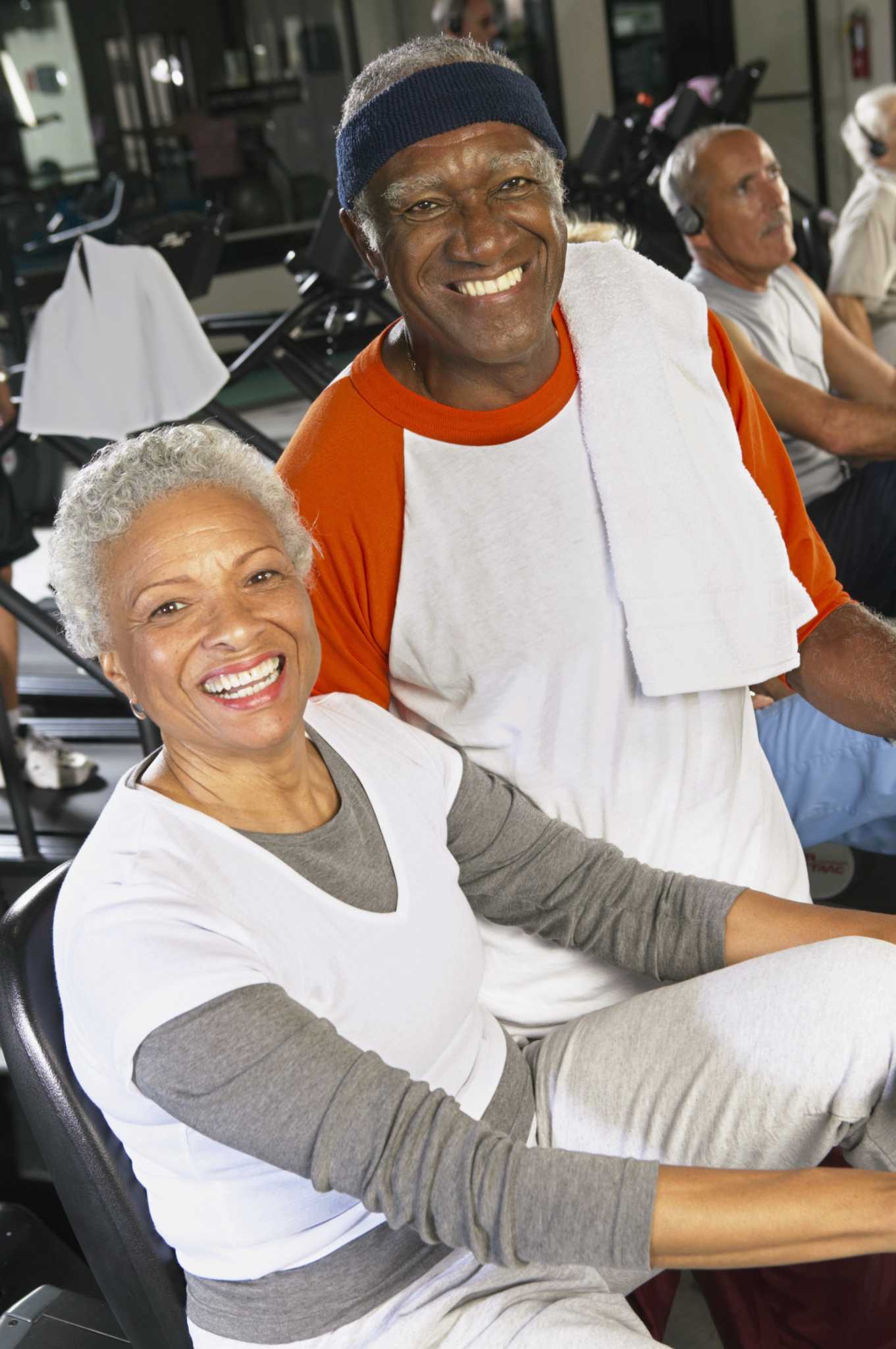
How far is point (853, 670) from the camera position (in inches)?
64.0

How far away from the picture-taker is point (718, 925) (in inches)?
58.1

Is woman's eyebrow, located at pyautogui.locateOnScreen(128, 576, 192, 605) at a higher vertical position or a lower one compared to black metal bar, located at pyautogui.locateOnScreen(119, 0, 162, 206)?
lower

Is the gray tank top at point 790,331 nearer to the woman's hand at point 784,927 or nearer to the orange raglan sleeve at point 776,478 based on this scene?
the orange raglan sleeve at point 776,478

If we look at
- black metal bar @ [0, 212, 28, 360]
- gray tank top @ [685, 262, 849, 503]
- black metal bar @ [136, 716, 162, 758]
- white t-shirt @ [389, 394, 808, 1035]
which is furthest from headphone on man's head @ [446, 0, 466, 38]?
white t-shirt @ [389, 394, 808, 1035]

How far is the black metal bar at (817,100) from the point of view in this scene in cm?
928

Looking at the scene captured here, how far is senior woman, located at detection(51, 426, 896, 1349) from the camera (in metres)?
1.08

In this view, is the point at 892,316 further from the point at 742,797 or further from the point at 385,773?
the point at 385,773

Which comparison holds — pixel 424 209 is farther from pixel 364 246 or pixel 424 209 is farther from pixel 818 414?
pixel 818 414

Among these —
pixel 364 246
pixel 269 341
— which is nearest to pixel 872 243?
pixel 269 341

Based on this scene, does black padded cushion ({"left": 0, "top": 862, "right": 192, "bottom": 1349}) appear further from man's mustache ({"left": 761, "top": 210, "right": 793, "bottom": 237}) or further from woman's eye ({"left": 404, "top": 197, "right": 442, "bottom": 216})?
man's mustache ({"left": 761, "top": 210, "right": 793, "bottom": 237})

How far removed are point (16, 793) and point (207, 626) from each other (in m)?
1.97

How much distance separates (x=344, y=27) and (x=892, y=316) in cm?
666

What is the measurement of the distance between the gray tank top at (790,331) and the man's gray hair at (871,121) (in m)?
1.18

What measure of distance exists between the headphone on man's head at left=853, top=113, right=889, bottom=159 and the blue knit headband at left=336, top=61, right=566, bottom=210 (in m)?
3.08
